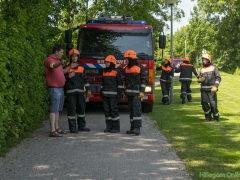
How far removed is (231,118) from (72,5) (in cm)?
754

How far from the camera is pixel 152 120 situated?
48.3ft

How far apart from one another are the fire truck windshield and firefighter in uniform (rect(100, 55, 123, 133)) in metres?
3.80

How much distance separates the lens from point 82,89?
12.3 m

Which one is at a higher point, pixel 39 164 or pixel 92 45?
pixel 92 45

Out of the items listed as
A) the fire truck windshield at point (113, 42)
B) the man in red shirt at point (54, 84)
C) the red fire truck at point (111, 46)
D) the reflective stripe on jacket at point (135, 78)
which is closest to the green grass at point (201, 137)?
the reflective stripe on jacket at point (135, 78)

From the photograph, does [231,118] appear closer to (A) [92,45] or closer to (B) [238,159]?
(A) [92,45]

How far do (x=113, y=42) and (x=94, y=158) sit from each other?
26.4 ft

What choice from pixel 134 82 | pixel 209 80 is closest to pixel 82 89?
pixel 134 82

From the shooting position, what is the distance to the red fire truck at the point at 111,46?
52.4 ft

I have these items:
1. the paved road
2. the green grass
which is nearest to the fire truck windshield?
the green grass

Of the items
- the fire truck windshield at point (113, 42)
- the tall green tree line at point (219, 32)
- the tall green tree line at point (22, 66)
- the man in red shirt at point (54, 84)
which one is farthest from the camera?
the tall green tree line at point (219, 32)

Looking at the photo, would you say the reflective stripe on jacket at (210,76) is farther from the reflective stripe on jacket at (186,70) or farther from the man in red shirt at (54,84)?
the reflective stripe on jacket at (186,70)

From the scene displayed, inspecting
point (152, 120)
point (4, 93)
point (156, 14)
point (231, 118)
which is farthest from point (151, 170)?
point (156, 14)

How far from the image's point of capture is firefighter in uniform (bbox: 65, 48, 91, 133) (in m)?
12.0
